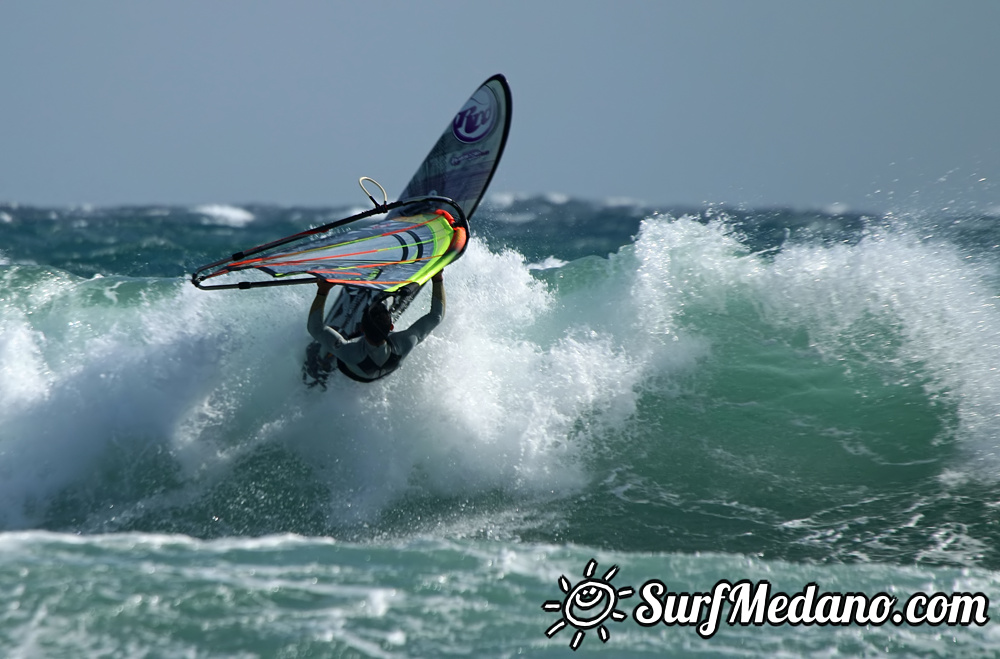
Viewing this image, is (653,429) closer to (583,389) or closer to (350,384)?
(583,389)

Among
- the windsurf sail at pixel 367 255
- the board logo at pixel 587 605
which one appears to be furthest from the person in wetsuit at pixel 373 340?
the board logo at pixel 587 605

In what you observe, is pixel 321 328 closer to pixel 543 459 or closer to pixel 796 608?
pixel 543 459

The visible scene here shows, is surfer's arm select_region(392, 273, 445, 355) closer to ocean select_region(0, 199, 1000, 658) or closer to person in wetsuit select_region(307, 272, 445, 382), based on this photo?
person in wetsuit select_region(307, 272, 445, 382)

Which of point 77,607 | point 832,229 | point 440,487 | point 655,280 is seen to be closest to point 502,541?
point 440,487

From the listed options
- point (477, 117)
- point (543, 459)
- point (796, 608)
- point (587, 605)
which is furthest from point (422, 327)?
point (477, 117)

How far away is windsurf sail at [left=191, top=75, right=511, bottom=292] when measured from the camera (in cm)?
531

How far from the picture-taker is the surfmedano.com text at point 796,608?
13.4ft

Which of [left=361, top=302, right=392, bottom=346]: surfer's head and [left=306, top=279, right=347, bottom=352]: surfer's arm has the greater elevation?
[left=361, top=302, right=392, bottom=346]: surfer's head

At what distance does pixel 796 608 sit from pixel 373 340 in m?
3.24

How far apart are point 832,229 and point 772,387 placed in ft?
10.8

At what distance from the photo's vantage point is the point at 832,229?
995 centimetres

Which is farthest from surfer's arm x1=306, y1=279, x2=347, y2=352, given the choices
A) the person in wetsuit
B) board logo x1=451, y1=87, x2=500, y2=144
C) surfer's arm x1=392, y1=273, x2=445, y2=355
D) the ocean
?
board logo x1=451, y1=87, x2=500, y2=144

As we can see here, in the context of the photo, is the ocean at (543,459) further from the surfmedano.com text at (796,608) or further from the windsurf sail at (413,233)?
the windsurf sail at (413,233)

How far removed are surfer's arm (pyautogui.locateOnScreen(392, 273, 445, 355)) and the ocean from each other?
0.75m
